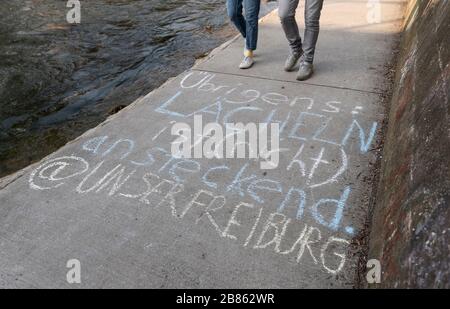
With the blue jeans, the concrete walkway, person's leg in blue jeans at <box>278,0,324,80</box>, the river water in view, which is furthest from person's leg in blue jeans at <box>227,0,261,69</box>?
the river water

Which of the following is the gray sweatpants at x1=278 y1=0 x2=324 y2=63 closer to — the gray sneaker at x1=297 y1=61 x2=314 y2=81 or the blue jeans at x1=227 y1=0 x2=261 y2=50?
the gray sneaker at x1=297 y1=61 x2=314 y2=81

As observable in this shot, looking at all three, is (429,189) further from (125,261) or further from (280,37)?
(280,37)

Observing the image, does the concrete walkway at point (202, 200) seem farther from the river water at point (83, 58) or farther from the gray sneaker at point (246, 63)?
Answer: the river water at point (83, 58)

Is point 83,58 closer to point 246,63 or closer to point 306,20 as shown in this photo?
point 246,63

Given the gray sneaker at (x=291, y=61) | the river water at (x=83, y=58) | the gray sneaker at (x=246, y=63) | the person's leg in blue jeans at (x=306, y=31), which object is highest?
the person's leg in blue jeans at (x=306, y=31)

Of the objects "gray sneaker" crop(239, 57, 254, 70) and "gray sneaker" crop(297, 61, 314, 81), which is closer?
"gray sneaker" crop(297, 61, 314, 81)

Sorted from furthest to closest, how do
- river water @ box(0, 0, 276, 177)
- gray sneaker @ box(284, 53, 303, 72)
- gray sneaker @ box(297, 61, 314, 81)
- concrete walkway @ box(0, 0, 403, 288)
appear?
1. river water @ box(0, 0, 276, 177)
2. gray sneaker @ box(284, 53, 303, 72)
3. gray sneaker @ box(297, 61, 314, 81)
4. concrete walkway @ box(0, 0, 403, 288)

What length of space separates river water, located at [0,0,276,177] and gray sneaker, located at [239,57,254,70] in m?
1.45

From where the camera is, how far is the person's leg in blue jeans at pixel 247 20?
4543 mm

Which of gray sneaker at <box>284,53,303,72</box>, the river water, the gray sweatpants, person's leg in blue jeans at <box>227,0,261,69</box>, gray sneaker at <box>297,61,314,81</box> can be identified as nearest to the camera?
the gray sweatpants

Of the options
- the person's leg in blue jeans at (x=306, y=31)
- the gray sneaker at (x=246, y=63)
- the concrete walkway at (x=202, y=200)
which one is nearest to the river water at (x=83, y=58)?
the concrete walkway at (x=202, y=200)

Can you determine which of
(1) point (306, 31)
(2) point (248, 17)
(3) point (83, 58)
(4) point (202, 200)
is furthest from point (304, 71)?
(3) point (83, 58)

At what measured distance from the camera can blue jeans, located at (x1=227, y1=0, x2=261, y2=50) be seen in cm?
453

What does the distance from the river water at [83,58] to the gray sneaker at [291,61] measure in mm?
1978
